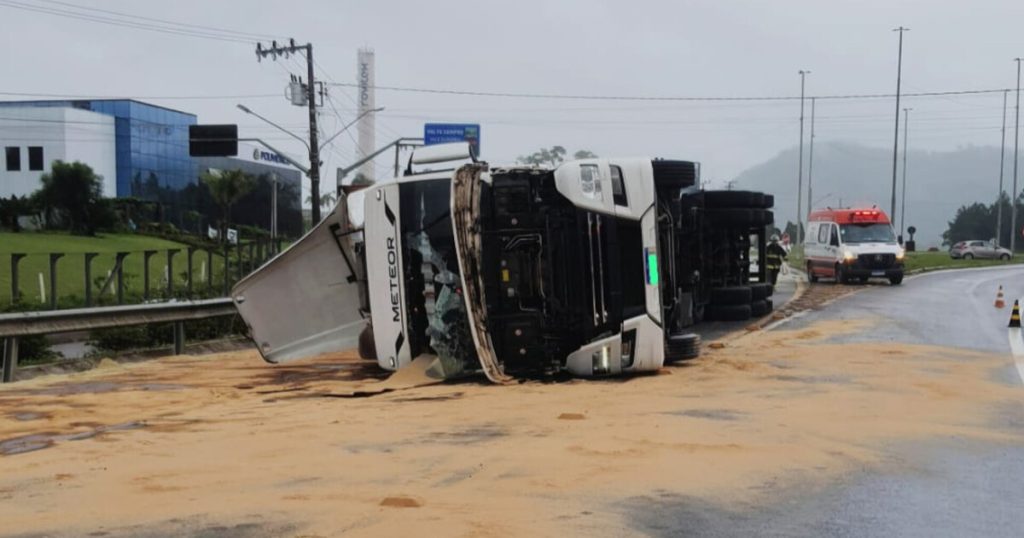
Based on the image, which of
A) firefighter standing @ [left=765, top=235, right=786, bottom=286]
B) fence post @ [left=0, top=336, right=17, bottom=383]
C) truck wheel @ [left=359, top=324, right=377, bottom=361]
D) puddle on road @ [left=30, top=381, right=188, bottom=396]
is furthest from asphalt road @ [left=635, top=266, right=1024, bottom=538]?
firefighter standing @ [left=765, top=235, right=786, bottom=286]

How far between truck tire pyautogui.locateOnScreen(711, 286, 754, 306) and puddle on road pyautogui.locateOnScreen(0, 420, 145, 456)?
10.1 m

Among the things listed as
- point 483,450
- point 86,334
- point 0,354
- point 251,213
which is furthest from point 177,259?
point 251,213

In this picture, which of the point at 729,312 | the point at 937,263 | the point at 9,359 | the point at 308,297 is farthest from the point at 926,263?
the point at 9,359

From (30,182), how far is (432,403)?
65.2 metres

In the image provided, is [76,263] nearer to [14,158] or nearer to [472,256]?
[472,256]

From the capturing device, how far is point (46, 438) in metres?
7.28

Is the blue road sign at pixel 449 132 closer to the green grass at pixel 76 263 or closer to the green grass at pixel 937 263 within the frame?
the green grass at pixel 76 263

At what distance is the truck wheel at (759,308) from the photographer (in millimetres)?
17297

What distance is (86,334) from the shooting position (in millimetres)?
17828

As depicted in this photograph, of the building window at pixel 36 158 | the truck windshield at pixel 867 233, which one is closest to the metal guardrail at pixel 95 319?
the truck windshield at pixel 867 233

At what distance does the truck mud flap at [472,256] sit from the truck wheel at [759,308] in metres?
8.88

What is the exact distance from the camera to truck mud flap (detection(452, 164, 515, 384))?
30.1 ft

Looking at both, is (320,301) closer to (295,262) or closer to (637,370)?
(295,262)

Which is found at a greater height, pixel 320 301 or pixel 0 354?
pixel 320 301
